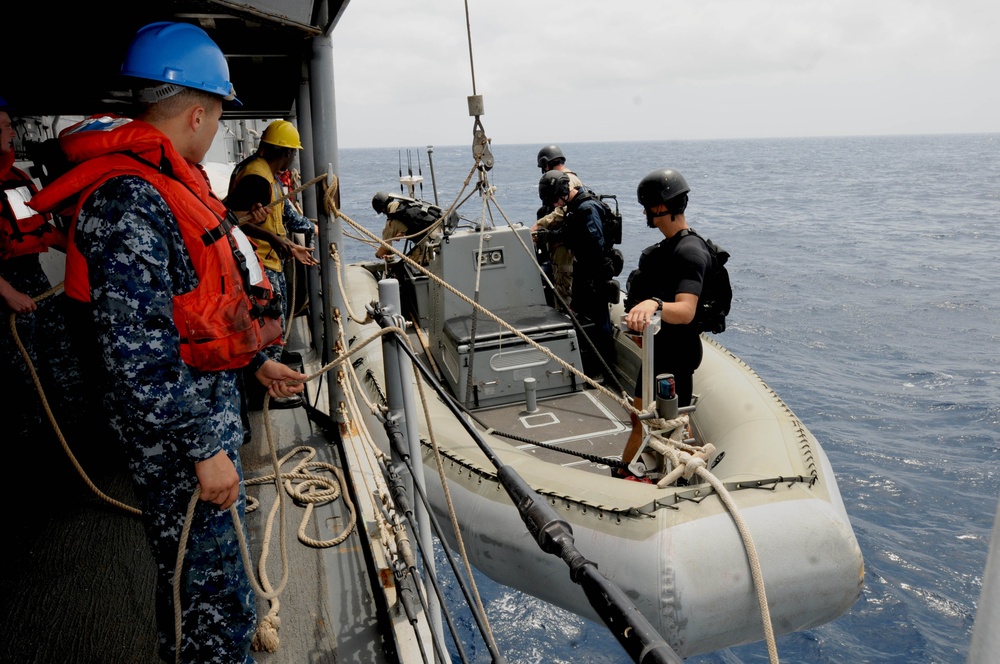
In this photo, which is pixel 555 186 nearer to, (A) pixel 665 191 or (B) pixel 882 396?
(A) pixel 665 191

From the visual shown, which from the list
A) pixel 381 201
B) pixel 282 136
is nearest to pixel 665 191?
pixel 282 136

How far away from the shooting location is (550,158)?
679 cm

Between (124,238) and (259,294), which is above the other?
(124,238)

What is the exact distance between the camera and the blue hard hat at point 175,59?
1.50m

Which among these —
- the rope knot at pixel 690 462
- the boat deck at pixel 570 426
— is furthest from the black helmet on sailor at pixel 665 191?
the boat deck at pixel 570 426

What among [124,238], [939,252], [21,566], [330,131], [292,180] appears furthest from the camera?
[939,252]

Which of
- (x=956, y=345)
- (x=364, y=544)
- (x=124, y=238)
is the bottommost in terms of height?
(x=956, y=345)

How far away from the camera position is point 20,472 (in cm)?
322

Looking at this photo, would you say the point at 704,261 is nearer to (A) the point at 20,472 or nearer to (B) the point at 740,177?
(A) the point at 20,472

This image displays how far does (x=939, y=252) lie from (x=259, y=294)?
23.9m

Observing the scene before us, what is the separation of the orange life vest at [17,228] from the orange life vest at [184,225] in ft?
5.08

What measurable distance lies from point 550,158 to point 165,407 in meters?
5.80

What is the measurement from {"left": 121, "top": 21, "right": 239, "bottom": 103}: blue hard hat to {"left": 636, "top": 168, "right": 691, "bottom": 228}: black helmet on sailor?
7.28 ft

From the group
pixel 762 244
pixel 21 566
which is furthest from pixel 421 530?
pixel 762 244
